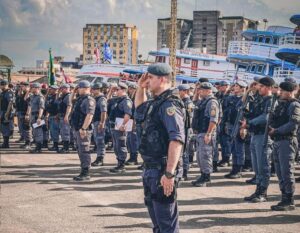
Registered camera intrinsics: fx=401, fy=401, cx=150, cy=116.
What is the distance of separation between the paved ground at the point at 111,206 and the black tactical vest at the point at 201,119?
1147mm

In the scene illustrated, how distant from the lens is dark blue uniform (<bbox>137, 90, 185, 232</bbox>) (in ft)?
12.4

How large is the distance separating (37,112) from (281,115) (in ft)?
26.0

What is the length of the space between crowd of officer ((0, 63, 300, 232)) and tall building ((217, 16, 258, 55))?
2941 inches

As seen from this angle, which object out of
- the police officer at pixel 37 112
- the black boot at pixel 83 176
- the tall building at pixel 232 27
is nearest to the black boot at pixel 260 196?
the black boot at pixel 83 176

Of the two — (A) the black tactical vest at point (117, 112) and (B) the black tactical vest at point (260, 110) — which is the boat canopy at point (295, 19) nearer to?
(A) the black tactical vest at point (117, 112)

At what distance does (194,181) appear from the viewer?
7.98 meters

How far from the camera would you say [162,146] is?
12.9 feet

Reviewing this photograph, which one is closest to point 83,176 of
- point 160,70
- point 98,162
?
point 98,162

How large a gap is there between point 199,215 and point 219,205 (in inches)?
28.3

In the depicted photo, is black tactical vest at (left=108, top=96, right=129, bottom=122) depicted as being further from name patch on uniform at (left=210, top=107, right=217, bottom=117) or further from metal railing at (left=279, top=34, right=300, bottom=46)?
metal railing at (left=279, top=34, right=300, bottom=46)

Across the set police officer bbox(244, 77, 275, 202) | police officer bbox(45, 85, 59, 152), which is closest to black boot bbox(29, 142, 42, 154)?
police officer bbox(45, 85, 59, 152)

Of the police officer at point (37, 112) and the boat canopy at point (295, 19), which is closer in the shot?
the police officer at point (37, 112)

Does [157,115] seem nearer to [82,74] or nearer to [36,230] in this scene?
[36,230]

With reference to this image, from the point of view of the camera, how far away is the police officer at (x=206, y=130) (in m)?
7.74
